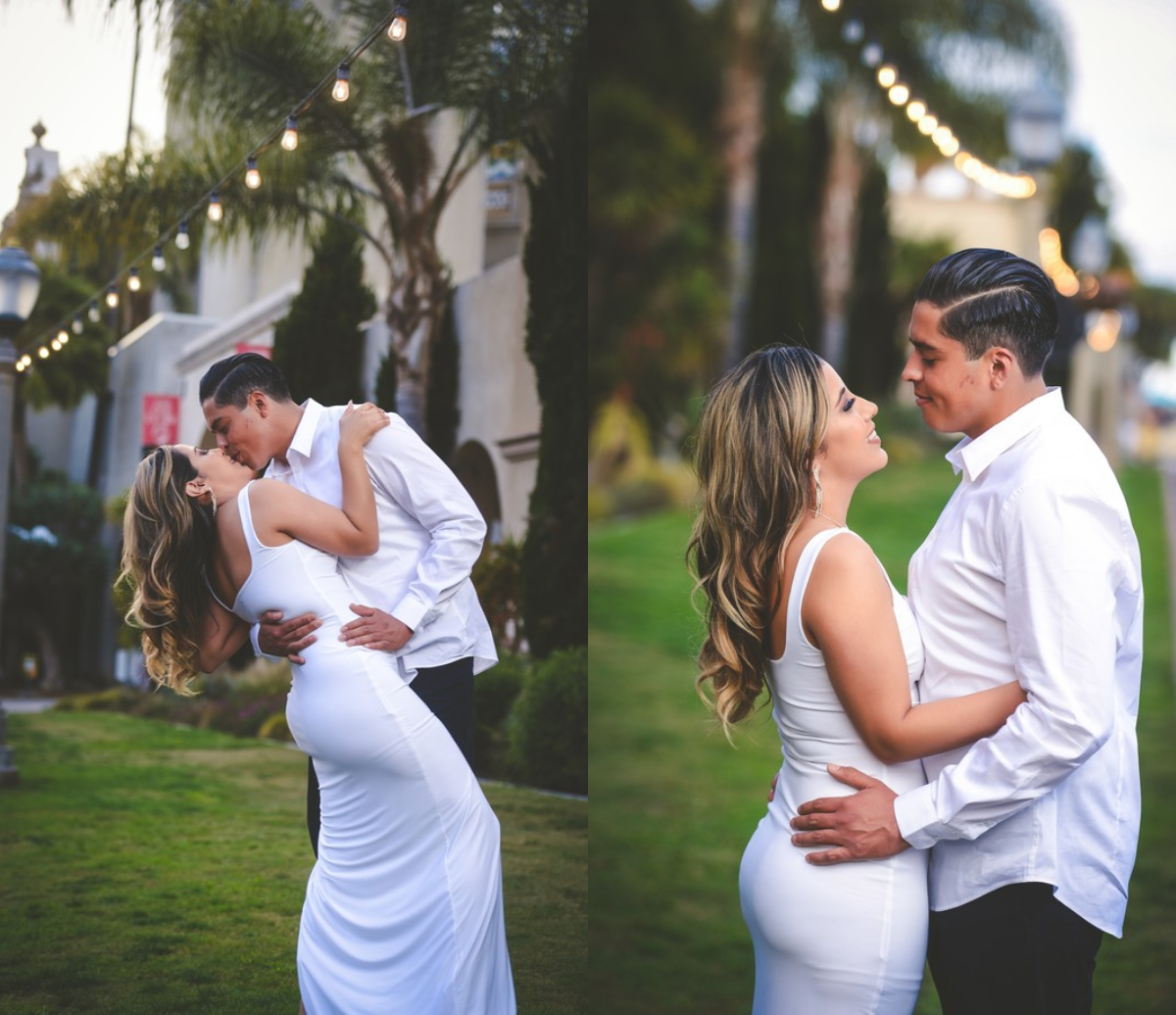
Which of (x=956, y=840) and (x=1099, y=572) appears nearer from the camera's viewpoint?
(x=1099, y=572)

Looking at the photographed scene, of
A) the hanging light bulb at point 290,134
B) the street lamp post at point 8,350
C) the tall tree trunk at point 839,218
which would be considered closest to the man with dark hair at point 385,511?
the hanging light bulb at point 290,134

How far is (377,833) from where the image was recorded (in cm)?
299

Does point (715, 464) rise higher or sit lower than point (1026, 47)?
lower

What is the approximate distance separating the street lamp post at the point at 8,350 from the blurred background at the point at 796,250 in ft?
11.6

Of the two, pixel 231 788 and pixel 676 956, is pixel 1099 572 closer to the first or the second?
pixel 231 788

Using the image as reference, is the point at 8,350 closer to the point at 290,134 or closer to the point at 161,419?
the point at 161,419

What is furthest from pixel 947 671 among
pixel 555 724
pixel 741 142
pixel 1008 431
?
pixel 741 142

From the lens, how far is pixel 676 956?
209 inches

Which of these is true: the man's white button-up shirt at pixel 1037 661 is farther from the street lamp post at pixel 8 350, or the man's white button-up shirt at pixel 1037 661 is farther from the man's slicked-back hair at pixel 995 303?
the street lamp post at pixel 8 350

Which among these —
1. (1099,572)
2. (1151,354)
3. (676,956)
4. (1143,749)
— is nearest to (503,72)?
(1099,572)

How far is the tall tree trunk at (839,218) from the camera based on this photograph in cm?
1819

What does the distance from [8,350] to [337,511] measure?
186 centimetres

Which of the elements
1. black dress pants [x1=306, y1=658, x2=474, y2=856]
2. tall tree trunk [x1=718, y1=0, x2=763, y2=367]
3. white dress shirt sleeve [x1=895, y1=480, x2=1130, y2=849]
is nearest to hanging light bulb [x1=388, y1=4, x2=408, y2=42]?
black dress pants [x1=306, y1=658, x2=474, y2=856]

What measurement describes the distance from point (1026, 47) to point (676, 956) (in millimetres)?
17357
